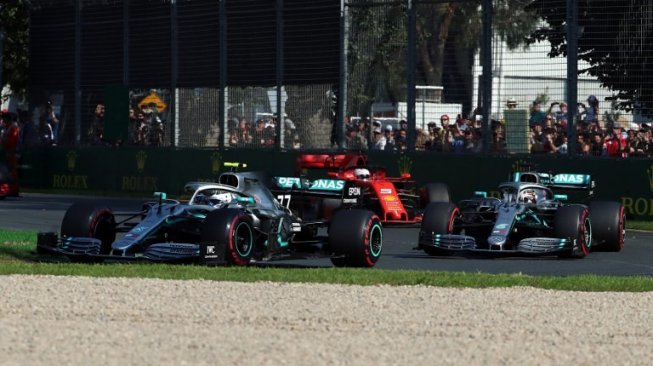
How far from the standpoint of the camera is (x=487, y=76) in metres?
26.7

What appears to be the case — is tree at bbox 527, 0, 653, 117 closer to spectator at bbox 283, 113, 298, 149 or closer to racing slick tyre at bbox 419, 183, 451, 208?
racing slick tyre at bbox 419, 183, 451, 208

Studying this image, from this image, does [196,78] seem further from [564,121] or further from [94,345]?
[94,345]

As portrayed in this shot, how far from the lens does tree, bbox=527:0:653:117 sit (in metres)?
24.6

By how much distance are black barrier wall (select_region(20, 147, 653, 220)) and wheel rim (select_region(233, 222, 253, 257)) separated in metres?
6.85

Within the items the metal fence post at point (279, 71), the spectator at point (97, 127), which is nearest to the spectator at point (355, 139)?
the metal fence post at point (279, 71)

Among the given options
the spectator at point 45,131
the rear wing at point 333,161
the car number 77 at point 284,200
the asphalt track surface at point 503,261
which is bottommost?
the asphalt track surface at point 503,261

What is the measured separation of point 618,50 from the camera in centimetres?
2500

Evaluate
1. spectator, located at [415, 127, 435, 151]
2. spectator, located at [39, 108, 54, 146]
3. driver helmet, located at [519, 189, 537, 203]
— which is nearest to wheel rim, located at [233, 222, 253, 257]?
driver helmet, located at [519, 189, 537, 203]

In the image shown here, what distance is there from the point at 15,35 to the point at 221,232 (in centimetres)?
2772

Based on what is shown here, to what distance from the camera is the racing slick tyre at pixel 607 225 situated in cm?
1908

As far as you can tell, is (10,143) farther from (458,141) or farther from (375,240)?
(375,240)

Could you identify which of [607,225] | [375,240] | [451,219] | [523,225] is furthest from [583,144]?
[375,240]

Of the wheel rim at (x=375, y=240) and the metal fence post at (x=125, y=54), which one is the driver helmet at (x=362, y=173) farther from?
the metal fence post at (x=125, y=54)

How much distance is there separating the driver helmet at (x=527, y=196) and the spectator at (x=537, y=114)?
6693mm
